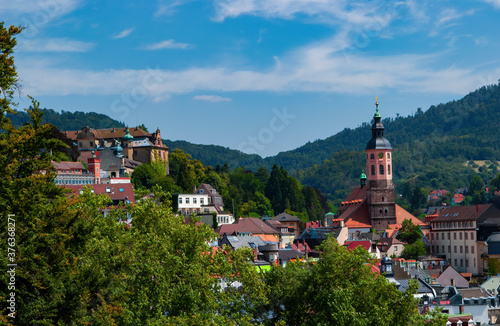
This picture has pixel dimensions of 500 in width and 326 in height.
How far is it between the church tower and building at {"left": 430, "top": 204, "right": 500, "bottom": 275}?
794 cm

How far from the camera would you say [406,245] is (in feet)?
367

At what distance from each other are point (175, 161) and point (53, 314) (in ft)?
349

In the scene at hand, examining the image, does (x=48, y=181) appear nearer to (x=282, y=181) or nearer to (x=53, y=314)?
(x=53, y=314)

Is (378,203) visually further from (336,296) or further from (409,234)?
(336,296)

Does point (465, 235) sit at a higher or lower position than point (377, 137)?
lower

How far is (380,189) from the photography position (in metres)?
126

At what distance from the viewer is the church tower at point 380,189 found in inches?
4938

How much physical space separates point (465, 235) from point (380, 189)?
17960mm

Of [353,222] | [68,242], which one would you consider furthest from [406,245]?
[68,242]

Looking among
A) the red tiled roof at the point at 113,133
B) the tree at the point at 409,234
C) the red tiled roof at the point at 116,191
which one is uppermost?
the red tiled roof at the point at 113,133

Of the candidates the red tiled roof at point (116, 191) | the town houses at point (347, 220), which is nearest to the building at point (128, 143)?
the town houses at point (347, 220)

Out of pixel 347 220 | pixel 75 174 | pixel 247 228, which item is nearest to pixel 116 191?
pixel 75 174

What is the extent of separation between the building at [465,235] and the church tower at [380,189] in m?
7.94

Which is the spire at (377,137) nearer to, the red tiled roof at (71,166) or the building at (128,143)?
the building at (128,143)
